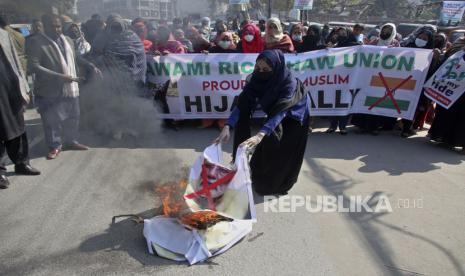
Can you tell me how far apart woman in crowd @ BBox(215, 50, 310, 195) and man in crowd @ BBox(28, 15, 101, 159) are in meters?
2.40

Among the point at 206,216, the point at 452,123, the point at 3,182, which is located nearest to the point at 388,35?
the point at 452,123

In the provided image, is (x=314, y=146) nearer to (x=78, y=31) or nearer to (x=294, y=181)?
(x=294, y=181)

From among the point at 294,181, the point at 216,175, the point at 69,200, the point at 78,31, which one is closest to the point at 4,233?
the point at 69,200

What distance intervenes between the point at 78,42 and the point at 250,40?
2977 mm

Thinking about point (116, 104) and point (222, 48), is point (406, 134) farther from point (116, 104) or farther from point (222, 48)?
point (116, 104)

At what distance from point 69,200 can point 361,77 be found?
4635 millimetres

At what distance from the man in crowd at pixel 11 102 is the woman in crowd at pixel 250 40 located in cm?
357

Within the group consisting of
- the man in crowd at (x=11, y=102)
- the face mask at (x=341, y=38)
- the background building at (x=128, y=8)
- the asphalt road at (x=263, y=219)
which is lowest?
the asphalt road at (x=263, y=219)

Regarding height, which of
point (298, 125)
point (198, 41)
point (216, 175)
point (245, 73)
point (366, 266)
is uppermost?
point (198, 41)

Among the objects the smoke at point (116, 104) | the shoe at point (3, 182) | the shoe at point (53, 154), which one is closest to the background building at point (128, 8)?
the smoke at point (116, 104)

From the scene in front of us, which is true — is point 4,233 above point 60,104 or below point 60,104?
below

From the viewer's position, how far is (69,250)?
2959mm

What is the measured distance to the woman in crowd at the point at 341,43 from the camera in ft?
19.9

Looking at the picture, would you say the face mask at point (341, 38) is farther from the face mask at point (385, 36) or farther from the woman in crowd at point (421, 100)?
the woman in crowd at point (421, 100)
